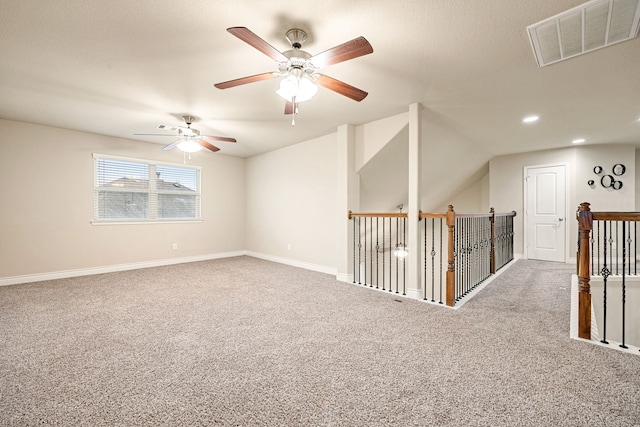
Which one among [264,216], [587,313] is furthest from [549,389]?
[264,216]

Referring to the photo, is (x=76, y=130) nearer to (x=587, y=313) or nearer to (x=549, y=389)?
(x=549, y=389)

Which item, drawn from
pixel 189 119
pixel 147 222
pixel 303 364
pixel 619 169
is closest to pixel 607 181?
pixel 619 169

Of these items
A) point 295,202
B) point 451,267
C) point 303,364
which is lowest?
point 303,364

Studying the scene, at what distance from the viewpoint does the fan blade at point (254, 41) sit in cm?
154

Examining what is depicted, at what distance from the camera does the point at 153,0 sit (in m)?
1.76

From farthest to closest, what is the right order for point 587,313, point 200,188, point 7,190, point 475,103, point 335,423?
point 200,188 → point 7,190 → point 475,103 → point 587,313 → point 335,423

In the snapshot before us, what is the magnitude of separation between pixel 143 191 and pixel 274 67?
405 centimetres

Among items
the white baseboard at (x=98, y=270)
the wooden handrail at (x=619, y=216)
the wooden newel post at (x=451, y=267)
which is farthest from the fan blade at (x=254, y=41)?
the white baseboard at (x=98, y=270)

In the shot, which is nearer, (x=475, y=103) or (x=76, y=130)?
(x=475, y=103)

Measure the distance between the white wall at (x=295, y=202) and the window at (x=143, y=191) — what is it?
4.17 feet

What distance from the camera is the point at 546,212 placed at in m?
5.85

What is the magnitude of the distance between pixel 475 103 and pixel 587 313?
247cm

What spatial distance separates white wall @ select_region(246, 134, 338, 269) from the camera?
15.7 feet

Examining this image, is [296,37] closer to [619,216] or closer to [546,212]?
[619,216]
